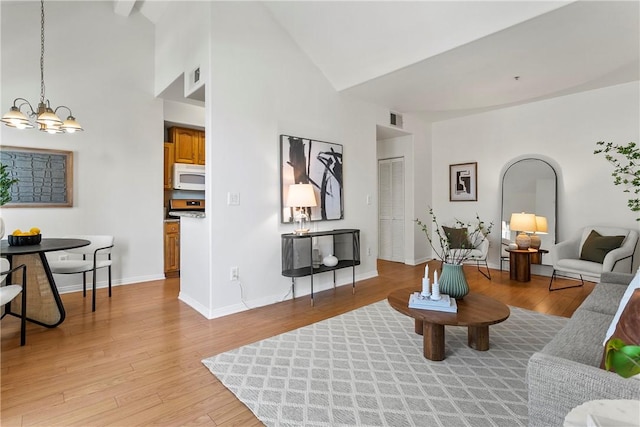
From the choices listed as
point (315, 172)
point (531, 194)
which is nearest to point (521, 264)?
point (531, 194)

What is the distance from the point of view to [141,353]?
2398 mm

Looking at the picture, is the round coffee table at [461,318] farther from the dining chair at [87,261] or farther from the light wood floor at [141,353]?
the dining chair at [87,261]

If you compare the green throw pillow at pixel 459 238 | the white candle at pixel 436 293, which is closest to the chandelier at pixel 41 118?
the white candle at pixel 436 293

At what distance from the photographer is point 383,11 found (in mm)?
3137

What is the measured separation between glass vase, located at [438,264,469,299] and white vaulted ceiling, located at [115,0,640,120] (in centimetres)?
210

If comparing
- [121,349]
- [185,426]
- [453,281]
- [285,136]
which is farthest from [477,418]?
[285,136]

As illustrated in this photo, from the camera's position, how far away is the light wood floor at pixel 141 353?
1.73 m

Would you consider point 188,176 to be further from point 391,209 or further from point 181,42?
point 391,209

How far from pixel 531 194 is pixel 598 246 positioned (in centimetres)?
125

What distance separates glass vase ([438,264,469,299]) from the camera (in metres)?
2.47

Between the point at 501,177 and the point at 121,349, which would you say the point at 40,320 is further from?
the point at 501,177

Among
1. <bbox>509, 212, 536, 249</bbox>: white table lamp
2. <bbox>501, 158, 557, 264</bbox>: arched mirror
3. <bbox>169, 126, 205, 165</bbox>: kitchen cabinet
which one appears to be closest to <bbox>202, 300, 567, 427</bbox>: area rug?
<bbox>509, 212, 536, 249</bbox>: white table lamp

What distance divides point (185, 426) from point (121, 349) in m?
1.20

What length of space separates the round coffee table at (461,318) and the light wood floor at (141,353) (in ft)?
3.76
